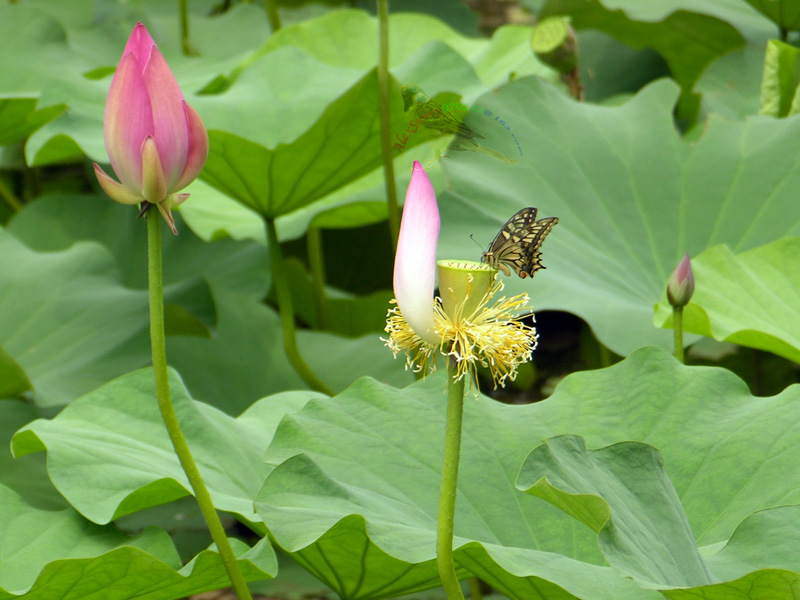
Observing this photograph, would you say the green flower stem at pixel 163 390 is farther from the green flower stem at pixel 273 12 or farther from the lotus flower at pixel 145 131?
the green flower stem at pixel 273 12

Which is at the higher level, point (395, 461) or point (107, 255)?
point (395, 461)

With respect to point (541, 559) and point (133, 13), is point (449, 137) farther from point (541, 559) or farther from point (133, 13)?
point (133, 13)

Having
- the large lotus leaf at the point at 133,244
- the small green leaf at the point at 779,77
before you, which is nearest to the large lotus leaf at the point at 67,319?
the large lotus leaf at the point at 133,244

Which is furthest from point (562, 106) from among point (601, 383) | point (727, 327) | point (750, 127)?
point (601, 383)

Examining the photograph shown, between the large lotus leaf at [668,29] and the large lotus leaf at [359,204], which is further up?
the large lotus leaf at [668,29]

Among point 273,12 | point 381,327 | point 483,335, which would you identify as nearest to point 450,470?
point 483,335

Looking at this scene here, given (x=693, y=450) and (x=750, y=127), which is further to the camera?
(x=750, y=127)
